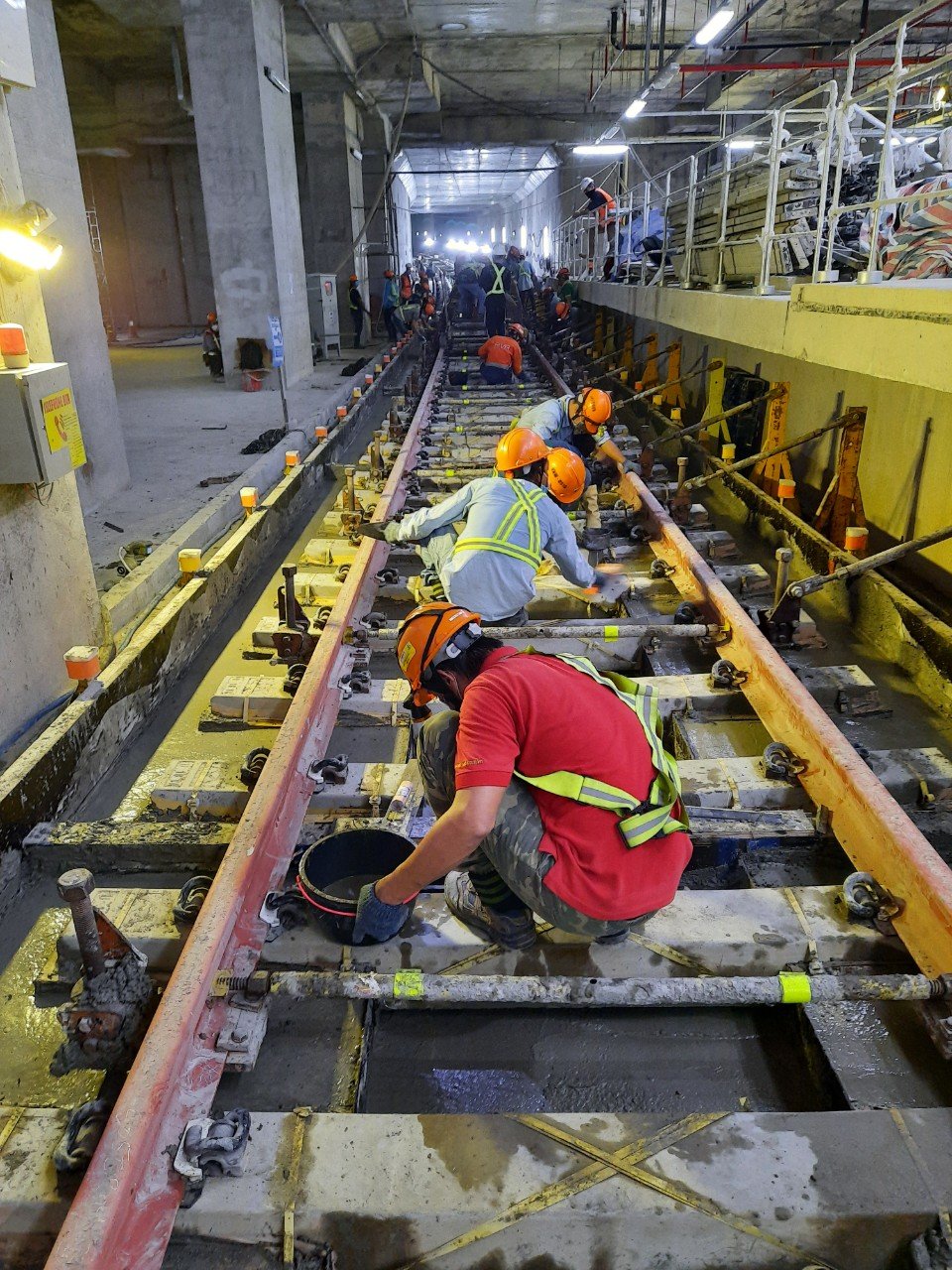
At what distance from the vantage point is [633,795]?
2.36 metres

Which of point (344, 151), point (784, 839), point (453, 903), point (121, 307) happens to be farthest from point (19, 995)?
point (121, 307)

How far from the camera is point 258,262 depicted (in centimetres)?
1338

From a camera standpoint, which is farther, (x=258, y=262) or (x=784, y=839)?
(x=258, y=262)

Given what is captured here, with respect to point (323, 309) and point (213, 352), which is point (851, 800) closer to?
point (213, 352)

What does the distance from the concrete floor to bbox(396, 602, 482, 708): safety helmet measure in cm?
394

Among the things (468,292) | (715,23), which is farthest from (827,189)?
(468,292)

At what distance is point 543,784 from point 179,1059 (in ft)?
3.62

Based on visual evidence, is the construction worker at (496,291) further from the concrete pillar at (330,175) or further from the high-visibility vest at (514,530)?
the high-visibility vest at (514,530)

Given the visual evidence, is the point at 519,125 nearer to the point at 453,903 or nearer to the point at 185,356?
the point at 185,356

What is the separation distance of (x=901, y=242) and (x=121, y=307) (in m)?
21.9

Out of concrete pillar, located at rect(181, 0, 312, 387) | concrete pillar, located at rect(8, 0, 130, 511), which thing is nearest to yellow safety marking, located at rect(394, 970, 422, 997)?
concrete pillar, located at rect(8, 0, 130, 511)

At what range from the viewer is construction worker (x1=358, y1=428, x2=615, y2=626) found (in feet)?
14.3

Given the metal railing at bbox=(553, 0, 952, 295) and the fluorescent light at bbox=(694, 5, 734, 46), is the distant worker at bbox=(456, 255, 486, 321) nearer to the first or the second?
the metal railing at bbox=(553, 0, 952, 295)

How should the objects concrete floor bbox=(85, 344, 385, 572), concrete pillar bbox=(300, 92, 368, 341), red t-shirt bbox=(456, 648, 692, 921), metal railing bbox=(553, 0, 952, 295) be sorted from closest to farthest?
red t-shirt bbox=(456, 648, 692, 921) → metal railing bbox=(553, 0, 952, 295) → concrete floor bbox=(85, 344, 385, 572) → concrete pillar bbox=(300, 92, 368, 341)
